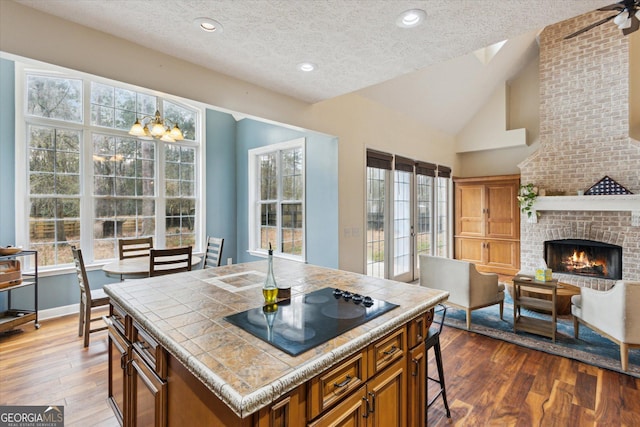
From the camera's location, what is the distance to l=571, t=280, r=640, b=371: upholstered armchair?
101 inches

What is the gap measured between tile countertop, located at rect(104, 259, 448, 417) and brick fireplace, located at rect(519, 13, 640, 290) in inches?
187

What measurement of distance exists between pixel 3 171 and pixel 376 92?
487 cm

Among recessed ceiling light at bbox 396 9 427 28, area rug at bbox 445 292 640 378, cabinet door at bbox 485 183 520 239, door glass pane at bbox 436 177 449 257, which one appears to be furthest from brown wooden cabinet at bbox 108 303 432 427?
cabinet door at bbox 485 183 520 239

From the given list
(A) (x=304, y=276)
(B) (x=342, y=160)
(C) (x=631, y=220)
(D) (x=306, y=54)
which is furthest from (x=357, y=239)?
(C) (x=631, y=220)

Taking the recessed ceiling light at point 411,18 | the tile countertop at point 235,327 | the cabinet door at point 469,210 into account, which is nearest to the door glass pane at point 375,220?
the tile countertop at point 235,327

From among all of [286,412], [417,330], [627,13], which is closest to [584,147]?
[627,13]

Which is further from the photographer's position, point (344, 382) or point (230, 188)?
point (230, 188)

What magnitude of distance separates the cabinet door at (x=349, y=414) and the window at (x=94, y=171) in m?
4.47

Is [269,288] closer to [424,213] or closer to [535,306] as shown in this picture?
[535,306]

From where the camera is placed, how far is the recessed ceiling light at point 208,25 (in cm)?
204

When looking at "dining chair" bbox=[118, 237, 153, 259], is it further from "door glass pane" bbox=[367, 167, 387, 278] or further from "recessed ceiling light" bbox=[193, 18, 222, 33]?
"door glass pane" bbox=[367, 167, 387, 278]

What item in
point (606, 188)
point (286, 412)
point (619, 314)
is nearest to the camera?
point (286, 412)

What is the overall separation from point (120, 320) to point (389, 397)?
1.56m

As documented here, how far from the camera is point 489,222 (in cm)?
630
